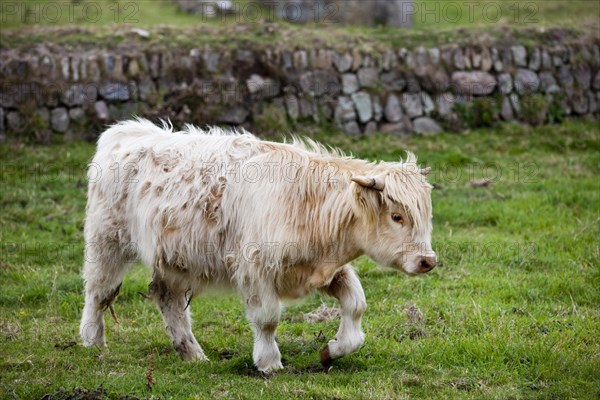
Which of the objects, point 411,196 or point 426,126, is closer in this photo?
point 411,196

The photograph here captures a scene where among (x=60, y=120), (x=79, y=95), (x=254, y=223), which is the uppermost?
(x=79, y=95)

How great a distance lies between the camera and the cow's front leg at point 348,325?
714 centimetres

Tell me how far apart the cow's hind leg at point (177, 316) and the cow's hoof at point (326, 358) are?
4.13ft

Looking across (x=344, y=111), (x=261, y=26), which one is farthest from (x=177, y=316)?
(x=261, y=26)

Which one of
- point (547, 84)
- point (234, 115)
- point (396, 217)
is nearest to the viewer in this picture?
point (396, 217)

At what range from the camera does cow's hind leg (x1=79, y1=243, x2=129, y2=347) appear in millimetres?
8266

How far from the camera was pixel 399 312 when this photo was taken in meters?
8.76

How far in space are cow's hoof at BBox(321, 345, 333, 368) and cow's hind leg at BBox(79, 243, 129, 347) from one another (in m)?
2.40

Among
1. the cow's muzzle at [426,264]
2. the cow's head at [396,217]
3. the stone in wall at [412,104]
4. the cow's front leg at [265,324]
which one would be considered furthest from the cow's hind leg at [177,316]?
the stone in wall at [412,104]

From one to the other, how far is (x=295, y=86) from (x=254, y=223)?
984cm

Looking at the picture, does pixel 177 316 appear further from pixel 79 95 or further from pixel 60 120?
pixel 79 95

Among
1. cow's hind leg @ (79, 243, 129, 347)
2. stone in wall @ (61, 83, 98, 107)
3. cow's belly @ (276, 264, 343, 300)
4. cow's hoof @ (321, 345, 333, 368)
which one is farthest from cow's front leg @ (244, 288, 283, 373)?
stone in wall @ (61, 83, 98, 107)

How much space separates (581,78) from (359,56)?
5116mm

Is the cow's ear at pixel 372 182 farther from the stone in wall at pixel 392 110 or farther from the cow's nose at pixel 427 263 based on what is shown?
the stone in wall at pixel 392 110
